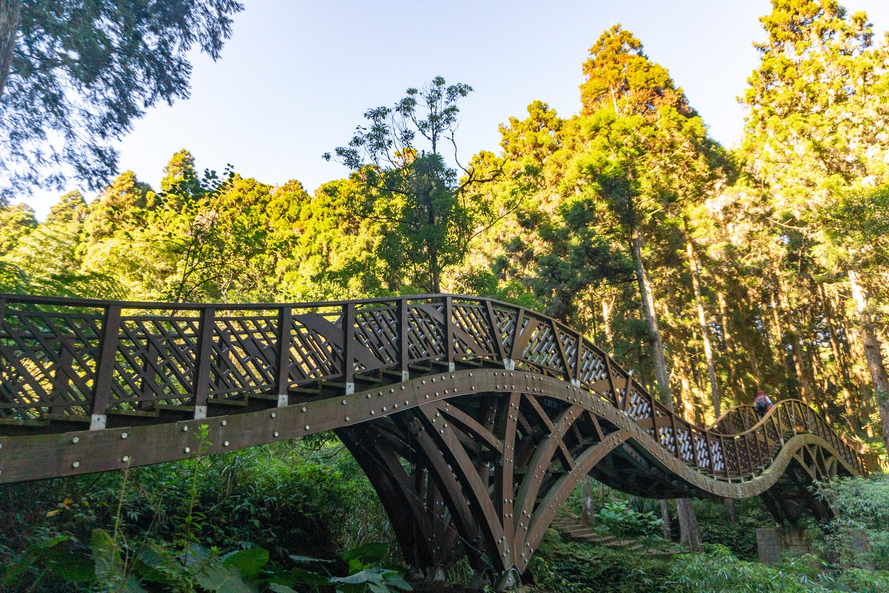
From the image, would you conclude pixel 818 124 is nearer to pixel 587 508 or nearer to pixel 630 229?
pixel 630 229

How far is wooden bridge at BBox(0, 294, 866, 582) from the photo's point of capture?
13.0ft

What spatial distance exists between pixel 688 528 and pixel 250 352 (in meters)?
15.8

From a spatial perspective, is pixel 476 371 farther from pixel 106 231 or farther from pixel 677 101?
pixel 677 101

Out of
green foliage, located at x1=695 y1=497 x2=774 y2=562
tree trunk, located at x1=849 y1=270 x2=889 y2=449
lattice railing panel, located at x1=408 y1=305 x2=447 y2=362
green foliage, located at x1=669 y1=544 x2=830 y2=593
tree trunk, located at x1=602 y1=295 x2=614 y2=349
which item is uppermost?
tree trunk, located at x1=602 y1=295 x2=614 y2=349

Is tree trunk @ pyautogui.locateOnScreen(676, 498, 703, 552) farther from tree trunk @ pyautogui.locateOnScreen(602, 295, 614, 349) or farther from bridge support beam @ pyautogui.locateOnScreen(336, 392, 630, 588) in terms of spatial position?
bridge support beam @ pyautogui.locateOnScreen(336, 392, 630, 588)

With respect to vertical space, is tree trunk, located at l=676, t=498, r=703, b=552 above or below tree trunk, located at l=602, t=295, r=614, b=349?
below

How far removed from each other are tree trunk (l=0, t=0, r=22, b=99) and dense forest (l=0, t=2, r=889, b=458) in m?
3.07

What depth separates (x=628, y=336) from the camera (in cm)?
1798

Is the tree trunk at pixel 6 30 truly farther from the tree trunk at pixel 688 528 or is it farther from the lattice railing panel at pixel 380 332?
the tree trunk at pixel 688 528

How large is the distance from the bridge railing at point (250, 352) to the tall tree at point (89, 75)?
10.3 feet

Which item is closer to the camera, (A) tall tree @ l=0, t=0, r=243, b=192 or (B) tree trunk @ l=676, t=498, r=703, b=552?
(A) tall tree @ l=0, t=0, r=243, b=192

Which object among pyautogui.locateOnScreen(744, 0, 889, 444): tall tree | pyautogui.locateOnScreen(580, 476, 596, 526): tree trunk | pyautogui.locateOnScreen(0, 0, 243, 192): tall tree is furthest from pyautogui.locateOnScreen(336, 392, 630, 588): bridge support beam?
pyautogui.locateOnScreen(744, 0, 889, 444): tall tree

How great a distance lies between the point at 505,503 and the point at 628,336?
39.7 feet

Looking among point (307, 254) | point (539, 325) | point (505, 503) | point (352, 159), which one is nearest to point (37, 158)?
point (352, 159)
